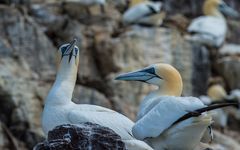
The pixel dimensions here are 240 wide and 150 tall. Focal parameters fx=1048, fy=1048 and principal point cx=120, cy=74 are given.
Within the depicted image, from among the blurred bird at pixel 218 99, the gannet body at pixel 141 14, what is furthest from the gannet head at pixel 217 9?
the blurred bird at pixel 218 99

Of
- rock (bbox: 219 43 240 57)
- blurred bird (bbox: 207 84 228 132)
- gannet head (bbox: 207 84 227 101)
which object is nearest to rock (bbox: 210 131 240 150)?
blurred bird (bbox: 207 84 228 132)

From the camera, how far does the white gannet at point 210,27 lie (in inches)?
786

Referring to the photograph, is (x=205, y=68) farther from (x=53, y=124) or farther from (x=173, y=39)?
(x=53, y=124)

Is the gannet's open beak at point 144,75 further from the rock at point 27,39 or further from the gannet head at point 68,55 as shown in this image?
the rock at point 27,39

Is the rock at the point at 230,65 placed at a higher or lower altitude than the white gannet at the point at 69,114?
lower

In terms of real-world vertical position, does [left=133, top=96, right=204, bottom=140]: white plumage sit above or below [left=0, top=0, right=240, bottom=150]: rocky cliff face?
above

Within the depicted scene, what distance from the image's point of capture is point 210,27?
20844mm

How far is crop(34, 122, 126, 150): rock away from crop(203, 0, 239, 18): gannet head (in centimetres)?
1539

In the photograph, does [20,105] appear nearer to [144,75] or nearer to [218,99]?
[218,99]

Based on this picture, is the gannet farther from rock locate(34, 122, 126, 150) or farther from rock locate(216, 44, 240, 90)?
rock locate(216, 44, 240, 90)

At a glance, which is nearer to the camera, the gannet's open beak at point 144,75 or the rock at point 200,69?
the gannet's open beak at point 144,75

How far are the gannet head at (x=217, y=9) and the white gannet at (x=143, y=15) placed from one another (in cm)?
239

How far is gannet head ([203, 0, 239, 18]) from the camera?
22172 millimetres

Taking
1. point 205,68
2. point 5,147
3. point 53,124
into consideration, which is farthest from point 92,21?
point 53,124
